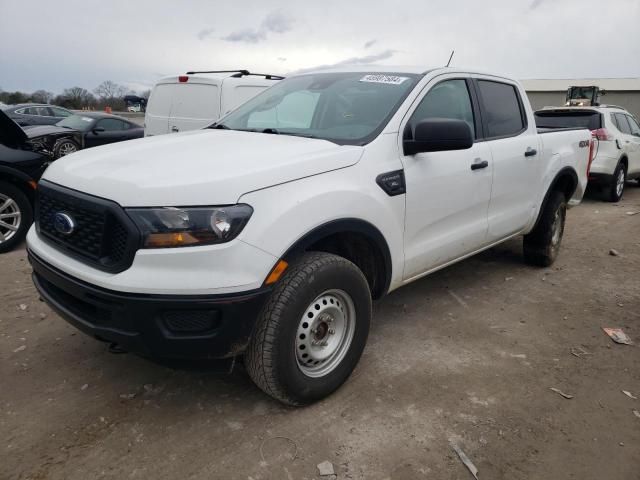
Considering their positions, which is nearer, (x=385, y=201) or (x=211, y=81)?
(x=385, y=201)

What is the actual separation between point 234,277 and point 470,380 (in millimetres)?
1702

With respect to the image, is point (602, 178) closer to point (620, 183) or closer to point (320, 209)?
point (620, 183)

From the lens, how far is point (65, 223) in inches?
95.4

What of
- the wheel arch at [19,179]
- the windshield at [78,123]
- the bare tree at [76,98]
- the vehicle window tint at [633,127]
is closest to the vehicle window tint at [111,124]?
the windshield at [78,123]

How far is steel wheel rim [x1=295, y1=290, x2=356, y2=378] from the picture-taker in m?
2.60

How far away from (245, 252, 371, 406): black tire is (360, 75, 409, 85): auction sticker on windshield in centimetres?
141

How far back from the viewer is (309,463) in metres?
2.33

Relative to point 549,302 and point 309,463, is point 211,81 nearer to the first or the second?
point 549,302

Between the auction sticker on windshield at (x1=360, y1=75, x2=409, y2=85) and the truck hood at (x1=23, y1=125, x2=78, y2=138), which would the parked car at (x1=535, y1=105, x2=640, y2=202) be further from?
the truck hood at (x1=23, y1=125, x2=78, y2=138)

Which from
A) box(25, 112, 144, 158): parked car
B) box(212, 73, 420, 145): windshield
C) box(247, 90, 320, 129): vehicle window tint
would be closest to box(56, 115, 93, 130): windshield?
box(25, 112, 144, 158): parked car

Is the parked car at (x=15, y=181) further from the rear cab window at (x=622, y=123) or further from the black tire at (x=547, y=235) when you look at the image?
the rear cab window at (x=622, y=123)

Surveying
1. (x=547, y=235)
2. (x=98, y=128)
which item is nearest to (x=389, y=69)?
(x=547, y=235)

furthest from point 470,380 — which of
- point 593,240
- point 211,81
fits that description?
point 211,81

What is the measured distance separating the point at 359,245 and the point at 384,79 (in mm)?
1206
